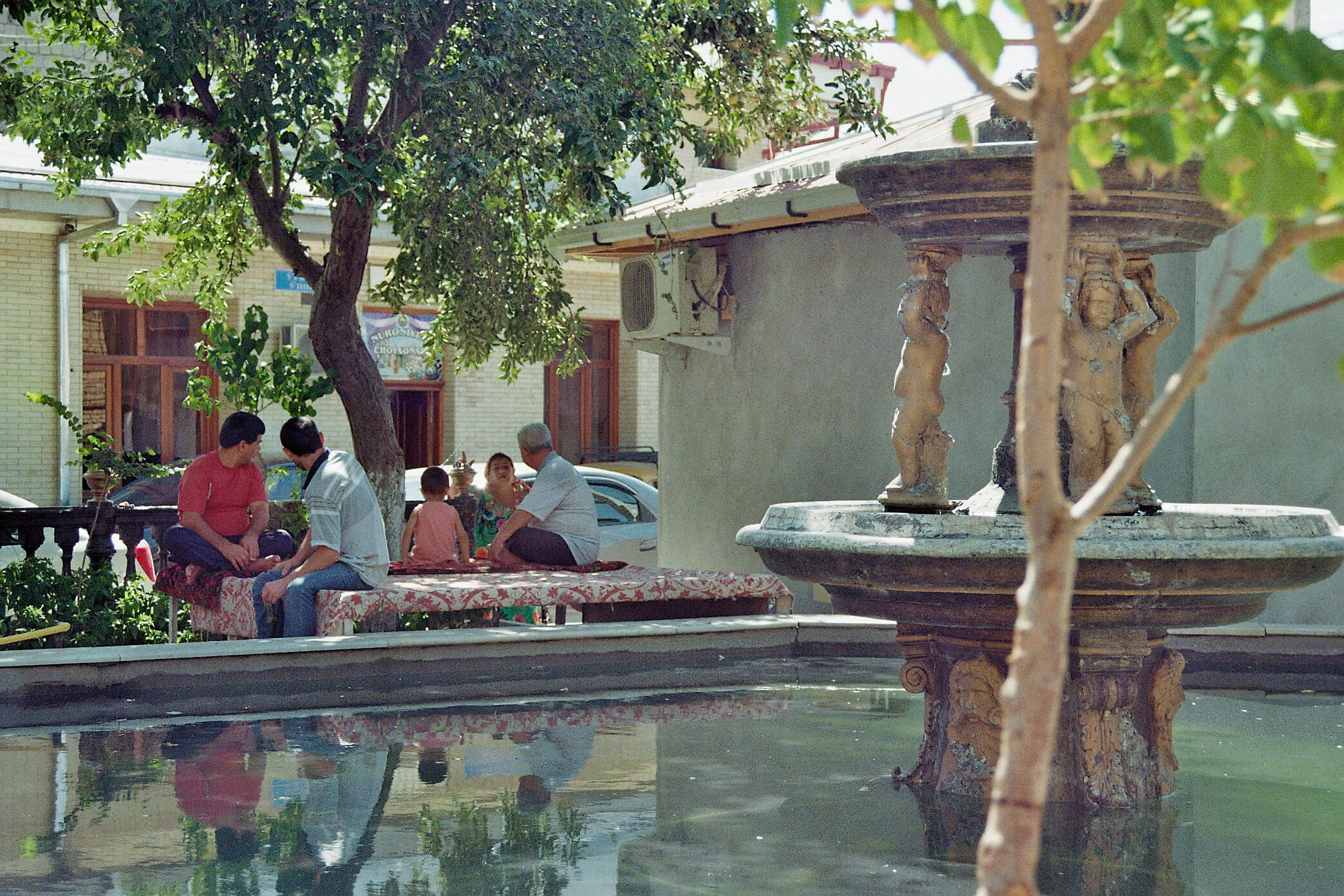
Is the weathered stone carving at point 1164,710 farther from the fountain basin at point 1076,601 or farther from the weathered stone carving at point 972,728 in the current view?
the weathered stone carving at point 972,728

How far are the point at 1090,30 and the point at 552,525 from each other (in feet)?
27.8

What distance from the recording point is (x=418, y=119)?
1062 centimetres

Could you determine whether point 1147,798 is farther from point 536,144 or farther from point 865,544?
point 536,144

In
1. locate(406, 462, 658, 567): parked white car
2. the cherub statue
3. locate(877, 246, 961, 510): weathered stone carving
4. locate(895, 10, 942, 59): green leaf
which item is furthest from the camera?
locate(406, 462, 658, 567): parked white car

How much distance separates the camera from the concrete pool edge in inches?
288

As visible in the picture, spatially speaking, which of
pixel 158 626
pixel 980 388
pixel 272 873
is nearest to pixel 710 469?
pixel 980 388

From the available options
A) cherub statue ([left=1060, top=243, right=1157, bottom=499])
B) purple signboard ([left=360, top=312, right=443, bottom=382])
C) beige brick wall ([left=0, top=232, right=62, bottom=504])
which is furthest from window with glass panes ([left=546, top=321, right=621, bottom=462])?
cherub statue ([left=1060, top=243, right=1157, bottom=499])

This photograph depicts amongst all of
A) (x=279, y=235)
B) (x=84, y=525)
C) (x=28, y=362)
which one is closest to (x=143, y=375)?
(x=28, y=362)

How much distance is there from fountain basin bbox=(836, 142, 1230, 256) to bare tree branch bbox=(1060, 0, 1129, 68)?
303 centimetres

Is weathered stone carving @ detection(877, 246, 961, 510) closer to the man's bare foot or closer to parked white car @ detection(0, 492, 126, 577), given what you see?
the man's bare foot

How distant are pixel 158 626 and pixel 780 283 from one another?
5.40m

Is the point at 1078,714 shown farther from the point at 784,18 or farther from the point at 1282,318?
the point at 784,18

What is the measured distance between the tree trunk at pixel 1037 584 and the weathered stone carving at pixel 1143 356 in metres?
3.83

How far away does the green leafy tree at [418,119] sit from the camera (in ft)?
31.7
